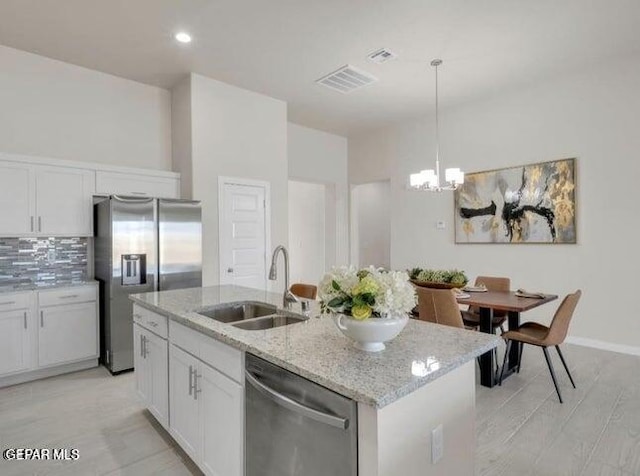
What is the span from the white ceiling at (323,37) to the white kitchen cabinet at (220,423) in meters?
2.92

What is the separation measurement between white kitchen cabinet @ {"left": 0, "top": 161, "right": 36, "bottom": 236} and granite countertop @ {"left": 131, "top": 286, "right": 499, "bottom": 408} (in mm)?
2389

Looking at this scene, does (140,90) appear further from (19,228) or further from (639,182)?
(639,182)

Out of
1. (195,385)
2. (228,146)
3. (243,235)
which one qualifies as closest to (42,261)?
(243,235)

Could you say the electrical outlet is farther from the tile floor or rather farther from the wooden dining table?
the wooden dining table

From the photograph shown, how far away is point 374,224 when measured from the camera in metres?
8.95

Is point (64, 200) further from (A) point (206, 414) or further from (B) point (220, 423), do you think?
(B) point (220, 423)

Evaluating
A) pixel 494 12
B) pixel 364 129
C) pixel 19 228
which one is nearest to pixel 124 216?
pixel 19 228

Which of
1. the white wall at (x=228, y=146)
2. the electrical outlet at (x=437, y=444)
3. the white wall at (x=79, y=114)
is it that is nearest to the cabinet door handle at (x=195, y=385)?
the electrical outlet at (x=437, y=444)

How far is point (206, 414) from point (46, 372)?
2.65 metres

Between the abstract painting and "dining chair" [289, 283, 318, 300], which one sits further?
the abstract painting

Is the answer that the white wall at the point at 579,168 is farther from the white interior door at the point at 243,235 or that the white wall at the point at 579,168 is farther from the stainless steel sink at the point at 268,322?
the stainless steel sink at the point at 268,322

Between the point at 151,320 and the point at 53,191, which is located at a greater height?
the point at 53,191

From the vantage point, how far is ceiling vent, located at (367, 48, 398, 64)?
148 inches

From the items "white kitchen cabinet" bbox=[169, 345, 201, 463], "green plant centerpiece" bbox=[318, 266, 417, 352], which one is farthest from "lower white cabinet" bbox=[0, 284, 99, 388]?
"green plant centerpiece" bbox=[318, 266, 417, 352]
